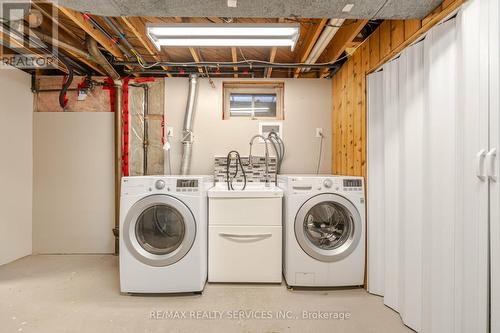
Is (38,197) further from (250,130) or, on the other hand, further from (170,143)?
(250,130)

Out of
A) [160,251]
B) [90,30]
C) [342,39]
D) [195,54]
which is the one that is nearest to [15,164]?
[90,30]

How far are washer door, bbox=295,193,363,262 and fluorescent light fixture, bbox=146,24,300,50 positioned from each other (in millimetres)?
1378

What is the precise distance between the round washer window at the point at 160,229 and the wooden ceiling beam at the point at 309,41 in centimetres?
196

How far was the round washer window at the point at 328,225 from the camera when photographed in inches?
84.7

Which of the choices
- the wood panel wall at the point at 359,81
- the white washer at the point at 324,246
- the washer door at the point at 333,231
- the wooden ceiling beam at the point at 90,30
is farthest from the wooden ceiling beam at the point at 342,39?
the wooden ceiling beam at the point at 90,30

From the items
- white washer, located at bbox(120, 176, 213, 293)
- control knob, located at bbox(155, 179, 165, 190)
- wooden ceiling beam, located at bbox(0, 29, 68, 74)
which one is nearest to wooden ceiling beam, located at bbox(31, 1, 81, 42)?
A: wooden ceiling beam, located at bbox(0, 29, 68, 74)

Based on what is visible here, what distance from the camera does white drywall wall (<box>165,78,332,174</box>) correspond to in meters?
3.02

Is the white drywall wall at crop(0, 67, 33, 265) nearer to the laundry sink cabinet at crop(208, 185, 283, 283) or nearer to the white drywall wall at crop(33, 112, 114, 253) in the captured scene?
the white drywall wall at crop(33, 112, 114, 253)

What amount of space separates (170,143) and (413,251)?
8.80 ft

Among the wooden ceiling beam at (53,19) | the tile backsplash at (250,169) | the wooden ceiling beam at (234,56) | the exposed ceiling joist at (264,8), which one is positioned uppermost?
the wooden ceiling beam at (53,19)

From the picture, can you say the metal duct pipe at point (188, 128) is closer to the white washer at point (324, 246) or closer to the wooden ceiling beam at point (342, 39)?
the white washer at point (324, 246)

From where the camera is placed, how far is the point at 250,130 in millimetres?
3023

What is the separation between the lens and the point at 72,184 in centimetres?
297

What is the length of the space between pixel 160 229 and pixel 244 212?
76cm
